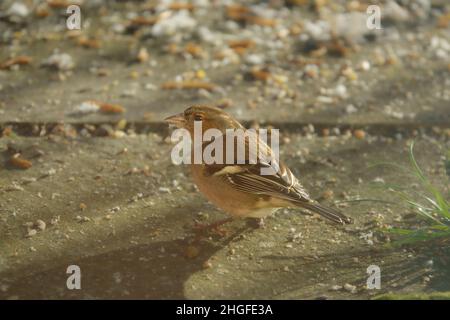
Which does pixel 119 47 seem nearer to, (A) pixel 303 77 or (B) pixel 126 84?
(B) pixel 126 84

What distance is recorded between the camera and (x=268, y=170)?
434 cm

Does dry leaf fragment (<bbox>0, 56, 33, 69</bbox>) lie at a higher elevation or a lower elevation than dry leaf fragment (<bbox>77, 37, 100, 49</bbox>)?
lower

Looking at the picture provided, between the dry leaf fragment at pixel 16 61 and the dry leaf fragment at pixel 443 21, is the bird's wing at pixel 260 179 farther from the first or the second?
the dry leaf fragment at pixel 443 21

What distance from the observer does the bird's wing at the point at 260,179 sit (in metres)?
4.25

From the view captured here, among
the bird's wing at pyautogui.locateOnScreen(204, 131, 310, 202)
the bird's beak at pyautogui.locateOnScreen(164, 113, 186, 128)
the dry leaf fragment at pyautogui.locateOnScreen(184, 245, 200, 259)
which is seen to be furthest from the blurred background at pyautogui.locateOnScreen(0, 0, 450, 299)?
the bird's beak at pyautogui.locateOnScreen(164, 113, 186, 128)

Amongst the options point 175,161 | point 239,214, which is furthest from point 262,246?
point 175,161

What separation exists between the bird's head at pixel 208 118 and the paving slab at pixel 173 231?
500 mm

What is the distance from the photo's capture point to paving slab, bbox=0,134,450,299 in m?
3.91

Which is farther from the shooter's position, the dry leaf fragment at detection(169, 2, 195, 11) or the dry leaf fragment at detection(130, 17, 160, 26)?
the dry leaf fragment at detection(169, 2, 195, 11)

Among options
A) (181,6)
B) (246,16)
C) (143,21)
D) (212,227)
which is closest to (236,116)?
(212,227)

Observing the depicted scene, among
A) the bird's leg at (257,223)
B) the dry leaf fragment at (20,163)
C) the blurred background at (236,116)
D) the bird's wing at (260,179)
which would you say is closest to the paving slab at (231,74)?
the blurred background at (236,116)

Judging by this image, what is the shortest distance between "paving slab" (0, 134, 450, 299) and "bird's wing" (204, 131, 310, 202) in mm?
330

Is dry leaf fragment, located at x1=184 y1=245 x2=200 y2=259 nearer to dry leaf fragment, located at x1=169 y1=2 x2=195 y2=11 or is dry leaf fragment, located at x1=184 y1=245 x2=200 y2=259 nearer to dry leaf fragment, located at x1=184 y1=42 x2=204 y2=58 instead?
dry leaf fragment, located at x1=184 y1=42 x2=204 y2=58

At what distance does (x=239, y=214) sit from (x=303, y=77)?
2.56 metres
